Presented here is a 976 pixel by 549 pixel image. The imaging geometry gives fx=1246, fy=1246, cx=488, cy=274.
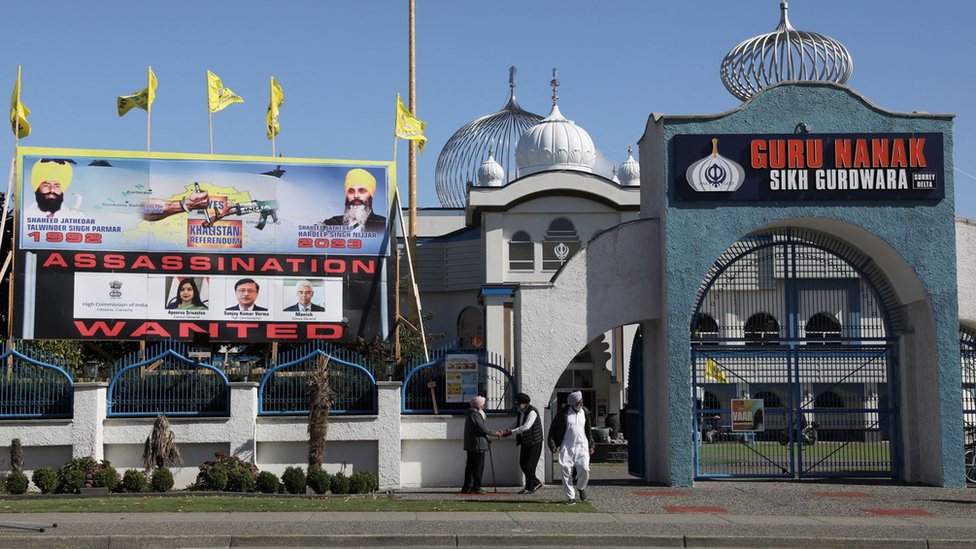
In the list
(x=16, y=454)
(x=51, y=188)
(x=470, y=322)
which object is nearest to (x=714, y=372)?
(x=16, y=454)

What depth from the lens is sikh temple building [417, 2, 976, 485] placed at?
21.4m

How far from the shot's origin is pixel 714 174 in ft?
70.2

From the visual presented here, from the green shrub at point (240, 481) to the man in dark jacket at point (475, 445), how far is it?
11.4ft

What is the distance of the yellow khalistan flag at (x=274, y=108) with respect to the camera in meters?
30.2

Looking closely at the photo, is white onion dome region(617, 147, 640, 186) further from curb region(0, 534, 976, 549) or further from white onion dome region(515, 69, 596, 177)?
curb region(0, 534, 976, 549)

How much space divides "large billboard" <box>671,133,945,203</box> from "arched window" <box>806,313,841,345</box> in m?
2.23

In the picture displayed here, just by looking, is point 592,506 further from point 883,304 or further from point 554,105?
point 554,105

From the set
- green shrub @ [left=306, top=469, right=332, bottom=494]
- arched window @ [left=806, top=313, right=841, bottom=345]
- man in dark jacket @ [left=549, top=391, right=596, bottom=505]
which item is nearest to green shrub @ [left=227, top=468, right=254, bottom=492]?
green shrub @ [left=306, top=469, right=332, bottom=494]

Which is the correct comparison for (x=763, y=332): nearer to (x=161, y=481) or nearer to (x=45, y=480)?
(x=161, y=481)

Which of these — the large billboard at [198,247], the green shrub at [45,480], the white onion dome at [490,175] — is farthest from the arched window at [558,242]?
the green shrub at [45,480]

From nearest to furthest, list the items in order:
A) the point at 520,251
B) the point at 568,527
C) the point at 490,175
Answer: the point at 568,527 → the point at 520,251 → the point at 490,175

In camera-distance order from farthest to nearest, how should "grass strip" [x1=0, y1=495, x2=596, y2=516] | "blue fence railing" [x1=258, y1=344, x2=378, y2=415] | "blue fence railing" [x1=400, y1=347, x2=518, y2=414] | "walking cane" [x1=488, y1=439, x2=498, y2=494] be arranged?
"blue fence railing" [x1=400, y1=347, x2=518, y2=414]
"blue fence railing" [x1=258, y1=344, x2=378, y2=415]
"walking cane" [x1=488, y1=439, x2=498, y2=494]
"grass strip" [x1=0, y1=495, x2=596, y2=516]

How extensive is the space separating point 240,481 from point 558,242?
25839 millimetres

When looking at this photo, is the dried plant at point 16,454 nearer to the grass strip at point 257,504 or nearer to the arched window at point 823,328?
the grass strip at point 257,504
